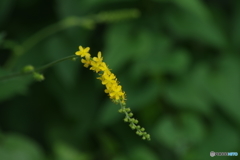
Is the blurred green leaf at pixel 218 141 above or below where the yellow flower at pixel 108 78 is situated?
above

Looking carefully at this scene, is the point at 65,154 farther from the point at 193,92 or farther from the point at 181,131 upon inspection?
the point at 193,92

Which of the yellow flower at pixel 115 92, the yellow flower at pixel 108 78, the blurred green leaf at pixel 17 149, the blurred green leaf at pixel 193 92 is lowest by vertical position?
the yellow flower at pixel 115 92

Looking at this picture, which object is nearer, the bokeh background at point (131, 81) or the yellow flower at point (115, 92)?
the yellow flower at point (115, 92)

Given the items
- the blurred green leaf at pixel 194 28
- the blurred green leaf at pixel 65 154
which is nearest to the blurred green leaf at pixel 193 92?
the blurred green leaf at pixel 194 28

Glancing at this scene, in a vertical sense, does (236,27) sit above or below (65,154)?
above

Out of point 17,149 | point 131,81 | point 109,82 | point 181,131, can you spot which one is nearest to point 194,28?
point 131,81

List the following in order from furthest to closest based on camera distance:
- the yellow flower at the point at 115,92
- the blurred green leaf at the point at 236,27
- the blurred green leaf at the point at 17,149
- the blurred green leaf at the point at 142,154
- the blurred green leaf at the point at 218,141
→ the blurred green leaf at the point at 236,27 < the blurred green leaf at the point at 218,141 < the blurred green leaf at the point at 142,154 < the blurred green leaf at the point at 17,149 < the yellow flower at the point at 115,92

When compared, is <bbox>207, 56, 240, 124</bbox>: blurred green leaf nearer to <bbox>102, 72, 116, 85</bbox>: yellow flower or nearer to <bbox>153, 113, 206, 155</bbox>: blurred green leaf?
<bbox>153, 113, 206, 155</bbox>: blurred green leaf

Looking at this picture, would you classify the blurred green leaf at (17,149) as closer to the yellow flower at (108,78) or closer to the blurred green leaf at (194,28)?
the blurred green leaf at (194,28)
